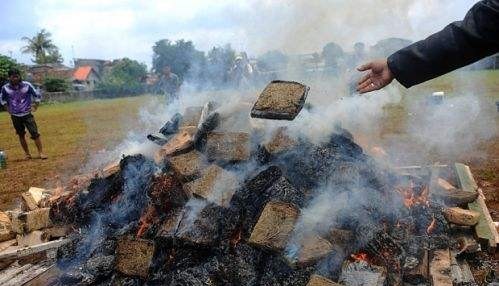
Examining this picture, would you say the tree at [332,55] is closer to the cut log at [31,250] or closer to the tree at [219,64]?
the tree at [219,64]

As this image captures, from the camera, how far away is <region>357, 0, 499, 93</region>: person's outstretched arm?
156cm

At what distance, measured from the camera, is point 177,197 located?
13.7 feet

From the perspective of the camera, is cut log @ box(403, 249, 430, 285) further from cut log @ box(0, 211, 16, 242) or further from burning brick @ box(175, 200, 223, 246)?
cut log @ box(0, 211, 16, 242)

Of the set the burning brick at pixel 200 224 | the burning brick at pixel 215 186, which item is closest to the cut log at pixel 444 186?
the burning brick at pixel 215 186

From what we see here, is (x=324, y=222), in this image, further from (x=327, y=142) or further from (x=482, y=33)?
(x=482, y=33)

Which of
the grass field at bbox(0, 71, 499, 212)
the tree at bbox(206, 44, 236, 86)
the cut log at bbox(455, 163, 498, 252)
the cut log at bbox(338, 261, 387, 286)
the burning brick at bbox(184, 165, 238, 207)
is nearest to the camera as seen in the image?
the cut log at bbox(338, 261, 387, 286)

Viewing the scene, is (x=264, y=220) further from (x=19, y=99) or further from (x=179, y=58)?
(x=179, y=58)

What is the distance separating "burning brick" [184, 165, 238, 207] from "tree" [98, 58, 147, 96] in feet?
168

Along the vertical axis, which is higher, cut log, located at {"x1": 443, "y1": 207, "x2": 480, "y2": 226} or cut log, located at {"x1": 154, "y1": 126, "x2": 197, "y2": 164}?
cut log, located at {"x1": 154, "y1": 126, "x2": 197, "y2": 164}

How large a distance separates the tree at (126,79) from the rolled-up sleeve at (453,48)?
5357 cm

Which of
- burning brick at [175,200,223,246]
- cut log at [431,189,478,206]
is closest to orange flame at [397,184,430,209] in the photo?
cut log at [431,189,478,206]

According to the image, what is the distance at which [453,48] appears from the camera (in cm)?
167

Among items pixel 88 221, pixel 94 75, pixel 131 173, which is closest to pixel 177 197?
pixel 131 173

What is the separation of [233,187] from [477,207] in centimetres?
263
